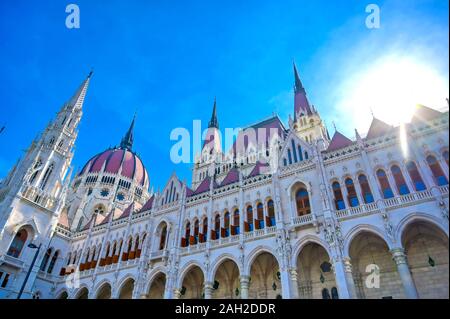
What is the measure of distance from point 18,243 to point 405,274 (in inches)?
1246

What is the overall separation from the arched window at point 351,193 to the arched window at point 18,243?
29.4 metres

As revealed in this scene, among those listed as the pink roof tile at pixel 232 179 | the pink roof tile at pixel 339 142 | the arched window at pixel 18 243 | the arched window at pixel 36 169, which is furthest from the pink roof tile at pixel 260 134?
the arched window at pixel 18 243

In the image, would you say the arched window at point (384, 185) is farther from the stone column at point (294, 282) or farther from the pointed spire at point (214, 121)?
the pointed spire at point (214, 121)

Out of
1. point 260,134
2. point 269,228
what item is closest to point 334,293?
point 269,228

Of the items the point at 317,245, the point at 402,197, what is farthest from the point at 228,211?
the point at 402,197

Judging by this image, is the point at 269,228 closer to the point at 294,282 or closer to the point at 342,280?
the point at 294,282

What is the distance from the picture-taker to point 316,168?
2100 cm

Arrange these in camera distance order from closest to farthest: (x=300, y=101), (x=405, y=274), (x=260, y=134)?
(x=405, y=274) < (x=300, y=101) < (x=260, y=134)

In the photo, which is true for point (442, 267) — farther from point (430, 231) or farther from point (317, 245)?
point (317, 245)

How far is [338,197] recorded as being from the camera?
1980 cm

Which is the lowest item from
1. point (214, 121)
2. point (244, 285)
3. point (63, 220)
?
point (244, 285)

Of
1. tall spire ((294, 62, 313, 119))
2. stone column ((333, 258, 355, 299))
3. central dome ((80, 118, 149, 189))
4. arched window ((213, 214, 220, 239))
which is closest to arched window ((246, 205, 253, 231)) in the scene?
arched window ((213, 214, 220, 239))

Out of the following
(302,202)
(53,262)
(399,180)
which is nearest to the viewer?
(399,180)

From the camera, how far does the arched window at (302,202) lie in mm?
20578
